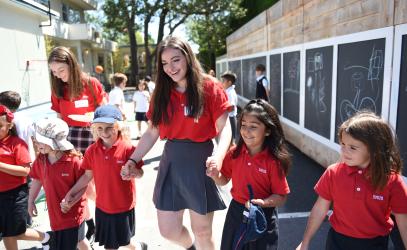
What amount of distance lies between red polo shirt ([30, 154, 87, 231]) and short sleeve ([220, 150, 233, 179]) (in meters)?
1.18

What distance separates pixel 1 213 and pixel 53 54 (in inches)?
56.7

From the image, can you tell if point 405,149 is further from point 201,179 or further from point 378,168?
point 201,179

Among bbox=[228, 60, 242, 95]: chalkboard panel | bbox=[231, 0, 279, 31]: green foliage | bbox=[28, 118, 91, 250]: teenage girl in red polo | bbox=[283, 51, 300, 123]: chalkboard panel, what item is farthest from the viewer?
→ bbox=[231, 0, 279, 31]: green foliage

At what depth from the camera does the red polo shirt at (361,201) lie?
203 cm

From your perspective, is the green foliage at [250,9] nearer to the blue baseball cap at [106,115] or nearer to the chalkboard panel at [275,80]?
the chalkboard panel at [275,80]

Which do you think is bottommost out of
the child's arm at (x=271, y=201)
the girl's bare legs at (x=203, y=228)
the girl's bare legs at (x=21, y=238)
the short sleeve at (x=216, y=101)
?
the girl's bare legs at (x=21, y=238)

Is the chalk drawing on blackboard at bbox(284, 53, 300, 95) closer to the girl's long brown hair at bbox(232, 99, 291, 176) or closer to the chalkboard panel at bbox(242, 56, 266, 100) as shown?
the chalkboard panel at bbox(242, 56, 266, 100)

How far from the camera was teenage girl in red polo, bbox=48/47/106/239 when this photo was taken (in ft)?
11.1

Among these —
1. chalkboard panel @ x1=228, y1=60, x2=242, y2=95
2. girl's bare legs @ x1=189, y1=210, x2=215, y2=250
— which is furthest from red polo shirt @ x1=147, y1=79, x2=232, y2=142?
chalkboard panel @ x1=228, y1=60, x2=242, y2=95

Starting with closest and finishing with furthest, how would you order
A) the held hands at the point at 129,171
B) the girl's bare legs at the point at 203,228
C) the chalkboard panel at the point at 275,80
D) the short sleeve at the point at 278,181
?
the short sleeve at the point at 278,181, the held hands at the point at 129,171, the girl's bare legs at the point at 203,228, the chalkboard panel at the point at 275,80

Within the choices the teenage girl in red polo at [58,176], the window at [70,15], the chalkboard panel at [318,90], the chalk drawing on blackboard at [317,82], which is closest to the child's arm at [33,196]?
the teenage girl in red polo at [58,176]

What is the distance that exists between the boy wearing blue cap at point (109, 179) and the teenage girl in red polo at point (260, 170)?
2.63 feet

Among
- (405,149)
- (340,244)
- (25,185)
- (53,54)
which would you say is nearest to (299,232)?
(405,149)

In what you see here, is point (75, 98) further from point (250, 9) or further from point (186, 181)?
point (250, 9)
